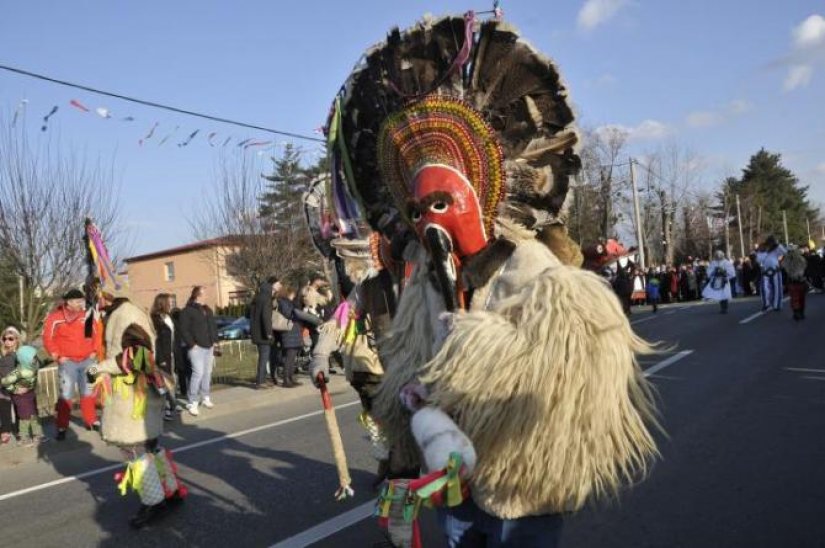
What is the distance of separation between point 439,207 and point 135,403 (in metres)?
3.83

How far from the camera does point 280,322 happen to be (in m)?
12.3

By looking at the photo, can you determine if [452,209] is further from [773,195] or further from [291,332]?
[773,195]

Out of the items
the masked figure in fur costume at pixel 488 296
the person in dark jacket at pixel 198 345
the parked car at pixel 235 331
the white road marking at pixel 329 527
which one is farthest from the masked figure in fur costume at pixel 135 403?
the parked car at pixel 235 331

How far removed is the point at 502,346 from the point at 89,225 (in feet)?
16.2

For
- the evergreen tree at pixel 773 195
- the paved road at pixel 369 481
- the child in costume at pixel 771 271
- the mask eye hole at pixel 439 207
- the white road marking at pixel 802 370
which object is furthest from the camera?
the evergreen tree at pixel 773 195

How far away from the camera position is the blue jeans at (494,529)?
2.05 metres

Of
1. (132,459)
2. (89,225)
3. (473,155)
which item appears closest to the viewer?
(473,155)

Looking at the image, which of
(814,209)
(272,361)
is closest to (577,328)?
(272,361)

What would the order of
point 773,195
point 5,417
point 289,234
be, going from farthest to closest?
point 773,195 < point 289,234 < point 5,417

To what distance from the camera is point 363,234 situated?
11.9 feet

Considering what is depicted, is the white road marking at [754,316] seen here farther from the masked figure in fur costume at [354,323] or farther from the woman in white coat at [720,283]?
the masked figure in fur costume at [354,323]

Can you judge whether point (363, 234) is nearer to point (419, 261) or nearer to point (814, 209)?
point (419, 261)

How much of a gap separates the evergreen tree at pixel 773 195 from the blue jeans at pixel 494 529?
2926 inches

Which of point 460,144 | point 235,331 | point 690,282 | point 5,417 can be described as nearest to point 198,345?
point 5,417
